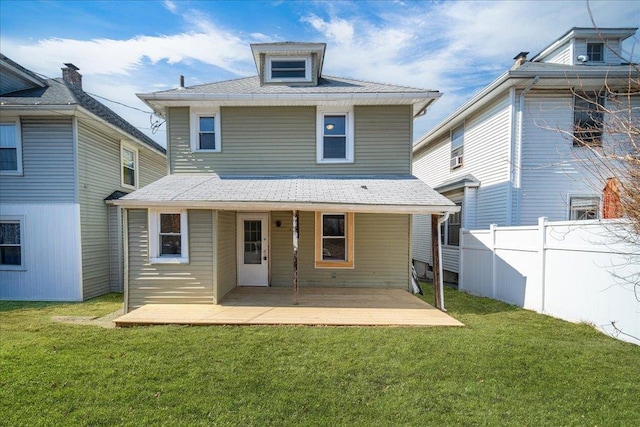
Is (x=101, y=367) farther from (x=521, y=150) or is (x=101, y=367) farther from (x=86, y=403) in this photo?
(x=521, y=150)

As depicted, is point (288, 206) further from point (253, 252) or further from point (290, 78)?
point (290, 78)

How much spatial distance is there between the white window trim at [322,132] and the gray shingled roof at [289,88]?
1.70 feet

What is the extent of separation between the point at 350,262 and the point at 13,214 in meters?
9.85

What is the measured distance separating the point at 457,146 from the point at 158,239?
11862mm

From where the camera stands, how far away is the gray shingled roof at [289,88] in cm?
821

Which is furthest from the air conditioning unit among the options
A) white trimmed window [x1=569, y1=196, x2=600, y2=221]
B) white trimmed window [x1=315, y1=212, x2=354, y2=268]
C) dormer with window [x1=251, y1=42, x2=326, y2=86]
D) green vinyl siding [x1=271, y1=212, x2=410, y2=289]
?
dormer with window [x1=251, y1=42, x2=326, y2=86]

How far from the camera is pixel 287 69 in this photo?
9.34m

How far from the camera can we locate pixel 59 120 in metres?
8.34

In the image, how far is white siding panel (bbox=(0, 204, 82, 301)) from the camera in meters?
8.27

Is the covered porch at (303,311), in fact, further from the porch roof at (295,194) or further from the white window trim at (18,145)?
the white window trim at (18,145)

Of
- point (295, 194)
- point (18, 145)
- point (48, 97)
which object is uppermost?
point (48, 97)

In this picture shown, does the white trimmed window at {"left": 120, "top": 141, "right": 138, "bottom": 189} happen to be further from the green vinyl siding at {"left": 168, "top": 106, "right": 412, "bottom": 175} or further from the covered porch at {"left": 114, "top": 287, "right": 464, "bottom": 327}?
the covered porch at {"left": 114, "top": 287, "right": 464, "bottom": 327}

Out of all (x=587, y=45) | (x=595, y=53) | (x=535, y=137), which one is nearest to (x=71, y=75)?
(x=535, y=137)

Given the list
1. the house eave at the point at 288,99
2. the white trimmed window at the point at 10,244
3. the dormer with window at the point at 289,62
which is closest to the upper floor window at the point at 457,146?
the house eave at the point at 288,99
